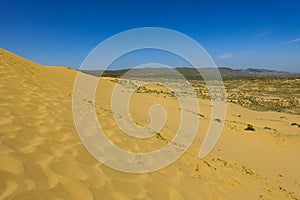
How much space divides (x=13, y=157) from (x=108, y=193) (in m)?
1.07

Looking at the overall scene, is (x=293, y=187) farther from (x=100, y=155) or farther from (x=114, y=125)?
(x=100, y=155)

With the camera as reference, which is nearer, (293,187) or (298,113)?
(293,187)

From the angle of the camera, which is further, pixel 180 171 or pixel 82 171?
pixel 180 171

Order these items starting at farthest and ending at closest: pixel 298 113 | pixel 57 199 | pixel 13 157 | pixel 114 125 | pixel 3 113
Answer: pixel 298 113
pixel 114 125
pixel 3 113
pixel 13 157
pixel 57 199

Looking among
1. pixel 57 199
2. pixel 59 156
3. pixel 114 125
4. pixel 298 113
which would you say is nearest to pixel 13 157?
pixel 59 156

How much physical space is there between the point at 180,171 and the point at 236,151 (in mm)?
4763

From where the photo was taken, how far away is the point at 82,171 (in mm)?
3062

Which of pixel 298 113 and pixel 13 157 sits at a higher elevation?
pixel 13 157

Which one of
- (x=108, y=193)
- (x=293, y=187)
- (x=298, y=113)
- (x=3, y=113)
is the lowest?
(x=298, y=113)

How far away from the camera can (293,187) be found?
6094 mm

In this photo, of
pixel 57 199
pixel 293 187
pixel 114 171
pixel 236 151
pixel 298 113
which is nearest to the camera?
pixel 57 199

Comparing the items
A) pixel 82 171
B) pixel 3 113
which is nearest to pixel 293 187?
pixel 82 171

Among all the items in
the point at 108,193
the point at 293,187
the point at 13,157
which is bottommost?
the point at 293,187

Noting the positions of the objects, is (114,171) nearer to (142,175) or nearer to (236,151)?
(142,175)
